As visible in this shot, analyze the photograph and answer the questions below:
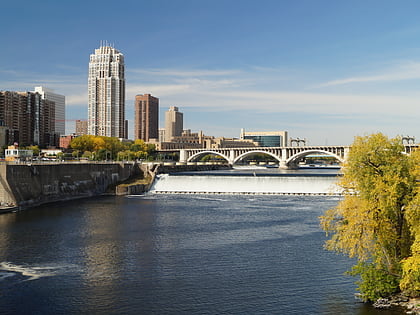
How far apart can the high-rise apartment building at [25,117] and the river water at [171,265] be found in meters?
123

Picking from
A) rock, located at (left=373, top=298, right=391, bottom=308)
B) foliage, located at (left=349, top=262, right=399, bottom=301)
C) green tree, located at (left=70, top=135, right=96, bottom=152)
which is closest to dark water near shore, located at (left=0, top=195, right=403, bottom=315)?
rock, located at (left=373, top=298, right=391, bottom=308)

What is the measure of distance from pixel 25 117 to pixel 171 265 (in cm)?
15712

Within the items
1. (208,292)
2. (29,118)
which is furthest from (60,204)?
(29,118)

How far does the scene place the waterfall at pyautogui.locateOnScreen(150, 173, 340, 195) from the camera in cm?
7062

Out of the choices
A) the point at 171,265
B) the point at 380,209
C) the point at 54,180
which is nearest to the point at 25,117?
the point at 54,180

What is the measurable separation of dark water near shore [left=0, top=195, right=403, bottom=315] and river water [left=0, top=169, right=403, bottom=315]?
0.19 ft

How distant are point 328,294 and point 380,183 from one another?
251 inches

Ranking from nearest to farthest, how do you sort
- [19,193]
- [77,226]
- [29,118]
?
[77,226] → [19,193] → [29,118]

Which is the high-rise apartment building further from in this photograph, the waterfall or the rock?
the rock

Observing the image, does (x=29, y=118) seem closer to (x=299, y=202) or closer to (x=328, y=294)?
(x=299, y=202)

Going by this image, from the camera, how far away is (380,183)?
2017 centimetres

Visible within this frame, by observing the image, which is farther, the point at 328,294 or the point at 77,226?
the point at 77,226

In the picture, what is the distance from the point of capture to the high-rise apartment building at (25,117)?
522 feet

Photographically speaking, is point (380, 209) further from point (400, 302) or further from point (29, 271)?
point (29, 271)
